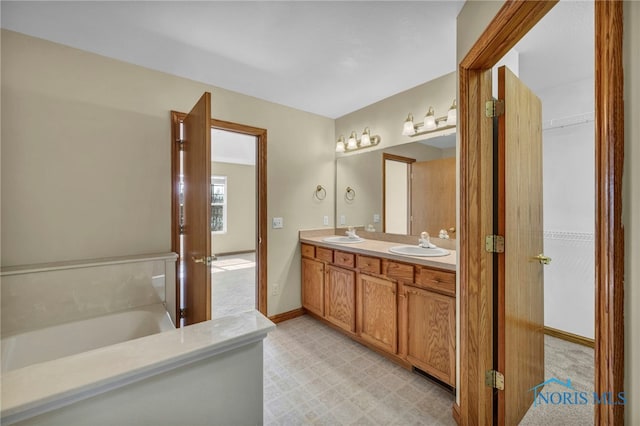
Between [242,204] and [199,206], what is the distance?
17.7ft

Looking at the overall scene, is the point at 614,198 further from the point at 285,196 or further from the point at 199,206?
the point at 285,196

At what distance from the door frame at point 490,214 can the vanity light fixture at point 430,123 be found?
732 millimetres

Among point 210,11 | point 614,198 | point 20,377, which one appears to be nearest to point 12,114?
point 210,11

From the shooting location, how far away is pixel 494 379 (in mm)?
1449

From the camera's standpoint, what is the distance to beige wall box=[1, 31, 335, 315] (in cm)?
172

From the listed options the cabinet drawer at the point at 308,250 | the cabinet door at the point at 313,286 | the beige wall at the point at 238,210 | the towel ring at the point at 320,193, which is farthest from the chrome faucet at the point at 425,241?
the beige wall at the point at 238,210

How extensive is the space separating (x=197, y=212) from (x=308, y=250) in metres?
1.48

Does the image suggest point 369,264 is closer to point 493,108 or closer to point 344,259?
point 344,259

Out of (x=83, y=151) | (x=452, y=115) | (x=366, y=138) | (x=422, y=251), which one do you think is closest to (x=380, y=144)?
(x=366, y=138)

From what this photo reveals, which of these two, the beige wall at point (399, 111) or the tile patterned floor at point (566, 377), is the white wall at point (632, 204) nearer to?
the tile patterned floor at point (566, 377)

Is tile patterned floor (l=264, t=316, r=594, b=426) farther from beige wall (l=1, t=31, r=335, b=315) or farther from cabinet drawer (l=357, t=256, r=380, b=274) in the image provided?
beige wall (l=1, t=31, r=335, b=315)

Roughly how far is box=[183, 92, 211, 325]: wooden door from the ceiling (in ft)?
1.54

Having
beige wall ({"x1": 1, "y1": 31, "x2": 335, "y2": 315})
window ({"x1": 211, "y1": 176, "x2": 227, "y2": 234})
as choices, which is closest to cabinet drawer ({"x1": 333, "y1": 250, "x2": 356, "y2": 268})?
beige wall ({"x1": 1, "y1": 31, "x2": 335, "y2": 315})

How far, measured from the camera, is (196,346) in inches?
32.9
